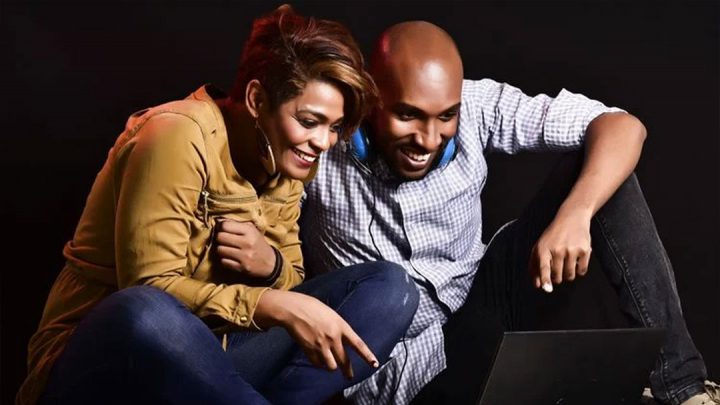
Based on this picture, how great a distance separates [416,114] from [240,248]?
1.52 ft

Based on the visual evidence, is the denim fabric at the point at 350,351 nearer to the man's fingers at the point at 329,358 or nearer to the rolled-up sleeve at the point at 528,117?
the man's fingers at the point at 329,358

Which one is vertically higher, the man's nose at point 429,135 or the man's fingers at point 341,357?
the man's nose at point 429,135

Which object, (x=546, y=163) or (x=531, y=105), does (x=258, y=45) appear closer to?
(x=531, y=105)

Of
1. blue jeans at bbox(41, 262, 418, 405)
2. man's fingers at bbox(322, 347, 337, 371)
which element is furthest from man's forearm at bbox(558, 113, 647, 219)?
blue jeans at bbox(41, 262, 418, 405)

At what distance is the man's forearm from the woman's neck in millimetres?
588

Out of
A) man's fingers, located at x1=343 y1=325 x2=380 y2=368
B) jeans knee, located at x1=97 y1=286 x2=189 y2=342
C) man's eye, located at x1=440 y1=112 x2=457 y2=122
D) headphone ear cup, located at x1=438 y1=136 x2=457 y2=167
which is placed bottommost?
man's fingers, located at x1=343 y1=325 x2=380 y2=368

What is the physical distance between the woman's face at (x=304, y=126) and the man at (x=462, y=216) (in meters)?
0.26

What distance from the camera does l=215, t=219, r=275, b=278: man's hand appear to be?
211cm

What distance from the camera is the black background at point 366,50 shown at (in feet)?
8.68

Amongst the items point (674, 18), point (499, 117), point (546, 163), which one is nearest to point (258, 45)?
point (499, 117)

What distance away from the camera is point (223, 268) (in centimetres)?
215

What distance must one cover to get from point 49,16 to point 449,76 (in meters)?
0.89

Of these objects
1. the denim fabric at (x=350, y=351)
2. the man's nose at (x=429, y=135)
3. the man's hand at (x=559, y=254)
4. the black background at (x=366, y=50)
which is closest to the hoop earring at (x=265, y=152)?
the denim fabric at (x=350, y=351)

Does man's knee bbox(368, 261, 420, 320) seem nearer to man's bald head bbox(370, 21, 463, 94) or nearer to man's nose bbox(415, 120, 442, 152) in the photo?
man's nose bbox(415, 120, 442, 152)
